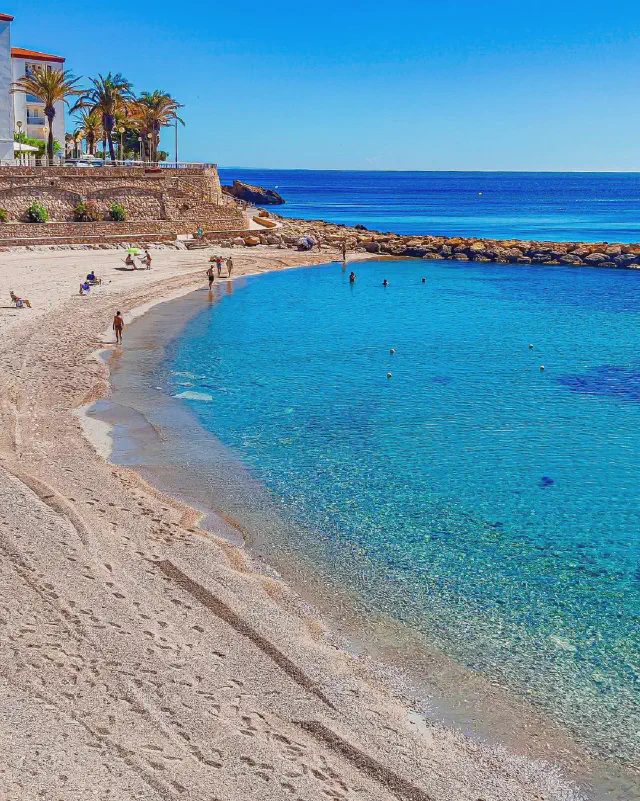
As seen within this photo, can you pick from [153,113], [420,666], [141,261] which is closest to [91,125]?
[153,113]

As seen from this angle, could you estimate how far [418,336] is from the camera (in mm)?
37531

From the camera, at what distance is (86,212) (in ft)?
193

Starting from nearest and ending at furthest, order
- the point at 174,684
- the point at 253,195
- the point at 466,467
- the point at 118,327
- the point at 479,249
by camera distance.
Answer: the point at 174,684 → the point at 466,467 → the point at 118,327 → the point at 479,249 → the point at 253,195

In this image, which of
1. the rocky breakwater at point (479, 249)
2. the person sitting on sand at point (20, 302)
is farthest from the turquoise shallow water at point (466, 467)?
the rocky breakwater at point (479, 249)

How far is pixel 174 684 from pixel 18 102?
239 ft

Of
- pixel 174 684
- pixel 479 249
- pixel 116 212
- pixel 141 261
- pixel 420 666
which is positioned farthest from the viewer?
pixel 479 249

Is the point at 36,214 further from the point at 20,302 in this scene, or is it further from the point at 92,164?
the point at 20,302

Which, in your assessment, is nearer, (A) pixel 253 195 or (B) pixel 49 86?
(B) pixel 49 86

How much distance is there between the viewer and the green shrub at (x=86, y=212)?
2314 inches

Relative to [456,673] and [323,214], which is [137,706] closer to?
[456,673]

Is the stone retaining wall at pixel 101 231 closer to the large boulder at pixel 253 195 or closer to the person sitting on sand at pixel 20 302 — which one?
the person sitting on sand at pixel 20 302

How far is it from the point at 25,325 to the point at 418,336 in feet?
56.2

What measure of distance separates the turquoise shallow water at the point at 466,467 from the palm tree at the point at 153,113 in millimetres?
37413

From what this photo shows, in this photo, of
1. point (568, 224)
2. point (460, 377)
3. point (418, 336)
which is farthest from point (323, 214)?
point (460, 377)
